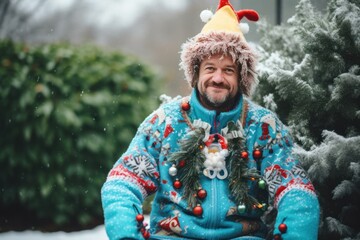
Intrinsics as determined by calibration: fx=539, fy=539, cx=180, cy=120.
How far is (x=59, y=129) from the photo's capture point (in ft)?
17.6

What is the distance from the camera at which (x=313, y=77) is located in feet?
9.78

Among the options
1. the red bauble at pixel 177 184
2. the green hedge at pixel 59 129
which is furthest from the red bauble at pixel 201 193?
the green hedge at pixel 59 129

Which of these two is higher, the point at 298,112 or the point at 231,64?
the point at 231,64

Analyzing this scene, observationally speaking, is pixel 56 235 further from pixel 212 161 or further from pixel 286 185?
pixel 286 185

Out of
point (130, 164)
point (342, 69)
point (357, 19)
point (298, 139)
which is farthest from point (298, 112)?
point (130, 164)

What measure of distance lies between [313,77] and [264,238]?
36.3 inches

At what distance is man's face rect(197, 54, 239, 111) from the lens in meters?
2.71

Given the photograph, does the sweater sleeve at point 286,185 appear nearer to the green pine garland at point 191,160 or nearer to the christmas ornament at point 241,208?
the christmas ornament at point 241,208

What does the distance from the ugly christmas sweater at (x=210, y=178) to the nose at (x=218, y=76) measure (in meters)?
0.17

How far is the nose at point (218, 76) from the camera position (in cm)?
269

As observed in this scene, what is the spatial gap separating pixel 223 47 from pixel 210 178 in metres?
0.66

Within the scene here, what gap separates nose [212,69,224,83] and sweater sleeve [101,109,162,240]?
0.37 m

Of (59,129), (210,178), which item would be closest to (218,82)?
(210,178)

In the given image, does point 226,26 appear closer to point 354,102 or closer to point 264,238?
point 354,102
